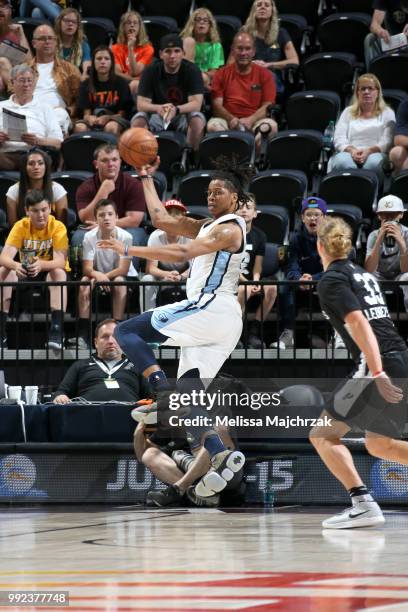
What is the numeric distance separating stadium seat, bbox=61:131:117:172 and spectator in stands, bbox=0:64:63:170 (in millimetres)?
149

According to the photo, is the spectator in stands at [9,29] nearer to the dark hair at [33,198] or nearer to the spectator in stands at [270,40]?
the spectator in stands at [270,40]

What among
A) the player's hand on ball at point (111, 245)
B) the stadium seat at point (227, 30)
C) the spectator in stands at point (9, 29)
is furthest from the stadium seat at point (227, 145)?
the player's hand on ball at point (111, 245)

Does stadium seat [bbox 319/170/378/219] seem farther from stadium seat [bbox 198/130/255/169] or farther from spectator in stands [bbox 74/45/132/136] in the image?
spectator in stands [bbox 74/45/132/136]

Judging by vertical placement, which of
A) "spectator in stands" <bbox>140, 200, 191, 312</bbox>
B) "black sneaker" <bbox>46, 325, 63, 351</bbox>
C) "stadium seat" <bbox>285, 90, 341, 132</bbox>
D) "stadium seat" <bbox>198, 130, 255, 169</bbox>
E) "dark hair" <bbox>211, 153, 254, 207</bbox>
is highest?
"stadium seat" <bbox>285, 90, 341, 132</bbox>

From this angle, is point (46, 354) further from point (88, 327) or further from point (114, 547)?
point (114, 547)

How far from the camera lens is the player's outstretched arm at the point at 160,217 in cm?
864

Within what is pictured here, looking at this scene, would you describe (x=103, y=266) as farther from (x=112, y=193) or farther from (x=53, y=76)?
(x=53, y=76)

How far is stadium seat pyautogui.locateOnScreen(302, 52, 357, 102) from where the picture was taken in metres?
14.4

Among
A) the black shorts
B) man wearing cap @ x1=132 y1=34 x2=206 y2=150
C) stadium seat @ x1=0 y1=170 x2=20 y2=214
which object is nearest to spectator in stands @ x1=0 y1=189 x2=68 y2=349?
stadium seat @ x1=0 y1=170 x2=20 y2=214

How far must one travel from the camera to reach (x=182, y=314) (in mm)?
8398

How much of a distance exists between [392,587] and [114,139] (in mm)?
9158

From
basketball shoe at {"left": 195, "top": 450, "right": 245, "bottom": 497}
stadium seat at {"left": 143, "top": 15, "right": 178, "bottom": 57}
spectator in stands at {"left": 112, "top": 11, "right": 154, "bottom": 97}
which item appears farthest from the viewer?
stadium seat at {"left": 143, "top": 15, "right": 178, "bottom": 57}

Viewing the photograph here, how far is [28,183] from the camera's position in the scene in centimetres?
1209

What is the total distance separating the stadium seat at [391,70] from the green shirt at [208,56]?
76.4 inches
